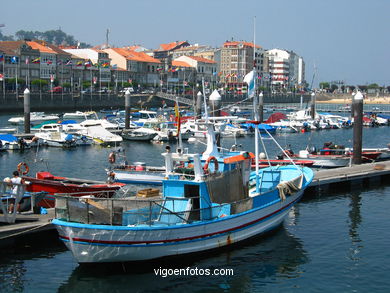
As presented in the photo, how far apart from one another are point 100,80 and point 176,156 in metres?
123

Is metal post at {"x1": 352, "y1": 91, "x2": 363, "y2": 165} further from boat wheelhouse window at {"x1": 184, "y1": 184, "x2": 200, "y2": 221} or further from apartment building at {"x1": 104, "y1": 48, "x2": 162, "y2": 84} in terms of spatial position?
apartment building at {"x1": 104, "y1": 48, "x2": 162, "y2": 84}

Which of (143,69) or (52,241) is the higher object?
(143,69)

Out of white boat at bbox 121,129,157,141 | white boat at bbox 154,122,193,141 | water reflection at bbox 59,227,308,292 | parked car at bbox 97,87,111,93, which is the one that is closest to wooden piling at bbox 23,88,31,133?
white boat at bbox 121,129,157,141

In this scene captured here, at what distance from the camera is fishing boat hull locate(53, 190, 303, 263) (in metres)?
18.6

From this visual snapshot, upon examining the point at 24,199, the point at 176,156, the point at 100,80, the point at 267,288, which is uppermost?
the point at 100,80

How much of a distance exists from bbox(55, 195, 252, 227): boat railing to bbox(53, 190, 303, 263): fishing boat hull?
340 millimetres

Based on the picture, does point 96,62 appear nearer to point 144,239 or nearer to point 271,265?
point 271,265

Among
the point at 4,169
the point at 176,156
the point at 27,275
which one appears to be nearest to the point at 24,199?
the point at 27,275

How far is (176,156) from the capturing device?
2336 cm

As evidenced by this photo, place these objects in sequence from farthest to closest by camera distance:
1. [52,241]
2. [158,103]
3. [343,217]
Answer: [158,103]
[343,217]
[52,241]

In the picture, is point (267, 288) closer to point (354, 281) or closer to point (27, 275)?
point (354, 281)

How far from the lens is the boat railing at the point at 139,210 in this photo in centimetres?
1884

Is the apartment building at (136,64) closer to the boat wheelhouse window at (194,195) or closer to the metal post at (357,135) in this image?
the metal post at (357,135)

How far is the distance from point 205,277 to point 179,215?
2.42 meters
